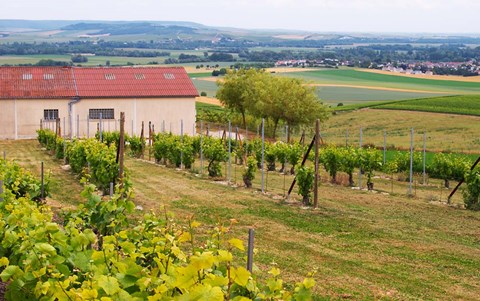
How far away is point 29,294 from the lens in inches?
239

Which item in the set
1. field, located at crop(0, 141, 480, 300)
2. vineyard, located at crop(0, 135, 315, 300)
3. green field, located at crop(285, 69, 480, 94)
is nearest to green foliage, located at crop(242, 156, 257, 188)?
field, located at crop(0, 141, 480, 300)

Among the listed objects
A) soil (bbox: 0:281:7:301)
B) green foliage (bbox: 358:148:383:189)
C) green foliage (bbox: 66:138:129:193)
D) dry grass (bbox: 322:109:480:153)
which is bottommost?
dry grass (bbox: 322:109:480:153)

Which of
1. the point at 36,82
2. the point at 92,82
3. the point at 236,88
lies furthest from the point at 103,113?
the point at 236,88

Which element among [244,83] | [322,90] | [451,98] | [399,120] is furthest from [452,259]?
[322,90]

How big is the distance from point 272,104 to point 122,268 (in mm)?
42064

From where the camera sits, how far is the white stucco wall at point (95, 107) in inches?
1590

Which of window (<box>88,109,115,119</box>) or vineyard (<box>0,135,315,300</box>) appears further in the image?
window (<box>88,109,115,119</box>)

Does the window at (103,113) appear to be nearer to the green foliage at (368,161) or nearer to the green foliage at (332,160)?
the green foliage at (332,160)

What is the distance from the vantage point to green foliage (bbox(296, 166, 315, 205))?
19328mm

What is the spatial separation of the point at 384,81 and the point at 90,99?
69.2 metres

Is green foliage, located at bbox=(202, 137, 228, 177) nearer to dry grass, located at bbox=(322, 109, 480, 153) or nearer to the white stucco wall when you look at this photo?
the white stucco wall

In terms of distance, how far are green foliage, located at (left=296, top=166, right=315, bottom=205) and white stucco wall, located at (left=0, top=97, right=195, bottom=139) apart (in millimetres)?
20892

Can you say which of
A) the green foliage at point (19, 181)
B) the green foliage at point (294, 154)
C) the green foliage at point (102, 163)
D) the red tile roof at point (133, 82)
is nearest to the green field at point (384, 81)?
the red tile roof at point (133, 82)

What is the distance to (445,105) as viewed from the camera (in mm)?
61375
